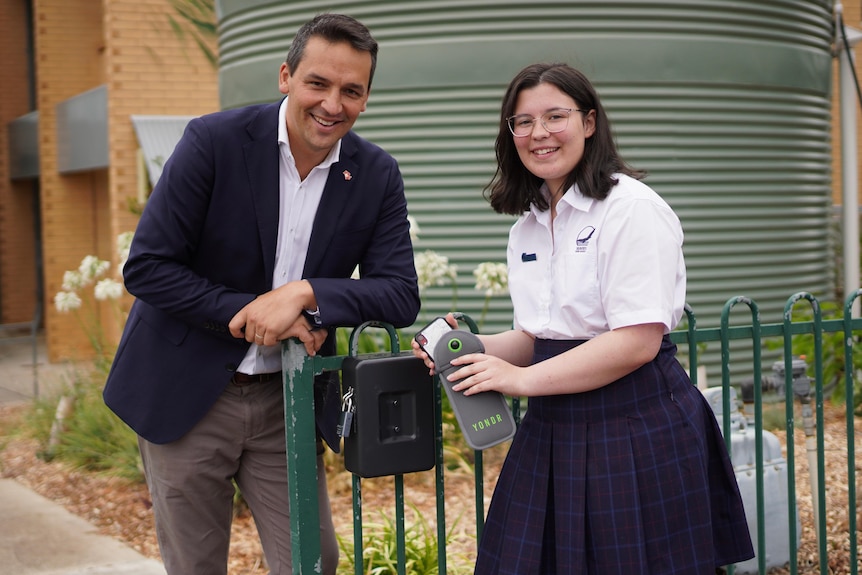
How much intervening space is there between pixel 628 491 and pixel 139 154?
32.8 ft

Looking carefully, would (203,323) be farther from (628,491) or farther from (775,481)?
(775,481)

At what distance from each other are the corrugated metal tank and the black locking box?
4491 millimetres

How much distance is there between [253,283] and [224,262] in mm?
106

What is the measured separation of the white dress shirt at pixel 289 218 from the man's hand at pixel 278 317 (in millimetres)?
212

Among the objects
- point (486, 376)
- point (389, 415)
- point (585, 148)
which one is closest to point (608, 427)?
point (486, 376)

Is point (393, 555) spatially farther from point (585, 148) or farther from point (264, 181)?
point (585, 148)

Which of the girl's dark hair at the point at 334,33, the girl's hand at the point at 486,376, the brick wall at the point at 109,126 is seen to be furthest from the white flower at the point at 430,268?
the brick wall at the point at 109,126

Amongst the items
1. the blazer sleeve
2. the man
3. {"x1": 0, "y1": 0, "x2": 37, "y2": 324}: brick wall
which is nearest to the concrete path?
the man

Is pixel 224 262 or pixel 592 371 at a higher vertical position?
pixel 224 262

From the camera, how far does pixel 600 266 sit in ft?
8.04

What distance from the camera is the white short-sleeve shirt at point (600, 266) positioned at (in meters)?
2.40

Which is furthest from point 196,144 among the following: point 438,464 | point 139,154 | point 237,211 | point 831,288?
point 139,154

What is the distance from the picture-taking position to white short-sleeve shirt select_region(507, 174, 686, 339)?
240cm

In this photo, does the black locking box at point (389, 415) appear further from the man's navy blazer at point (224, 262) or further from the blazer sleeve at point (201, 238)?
the blazer sleeve at point (201, 238)
